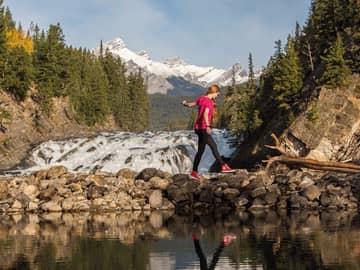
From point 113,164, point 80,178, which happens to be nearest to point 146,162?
point 113,164

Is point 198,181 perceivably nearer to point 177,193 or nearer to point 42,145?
point 177,193

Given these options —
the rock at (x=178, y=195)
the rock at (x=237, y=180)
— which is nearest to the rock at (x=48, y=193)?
the rock at (x=178, y=195)

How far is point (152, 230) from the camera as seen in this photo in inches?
572

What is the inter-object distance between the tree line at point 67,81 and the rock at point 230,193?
51503 mm

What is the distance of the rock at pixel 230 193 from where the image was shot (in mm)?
22703

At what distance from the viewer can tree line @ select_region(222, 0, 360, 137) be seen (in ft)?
132

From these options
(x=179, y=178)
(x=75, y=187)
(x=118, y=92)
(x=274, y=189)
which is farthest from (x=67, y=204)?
(x=118, y=92)

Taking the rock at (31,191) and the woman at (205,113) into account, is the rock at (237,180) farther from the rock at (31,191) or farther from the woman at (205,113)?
the woman at (205,113)

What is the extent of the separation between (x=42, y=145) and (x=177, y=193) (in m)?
32.4

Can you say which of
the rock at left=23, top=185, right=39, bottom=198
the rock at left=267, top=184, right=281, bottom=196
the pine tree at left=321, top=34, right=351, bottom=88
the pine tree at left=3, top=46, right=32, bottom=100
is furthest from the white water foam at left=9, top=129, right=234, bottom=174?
the pine tree at left=3, top=46, right=32, bottom=100

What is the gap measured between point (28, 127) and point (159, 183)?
49555 millimetres

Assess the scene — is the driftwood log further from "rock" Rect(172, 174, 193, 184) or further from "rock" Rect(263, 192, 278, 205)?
"rock" Rect(172, 174, 193, 184)

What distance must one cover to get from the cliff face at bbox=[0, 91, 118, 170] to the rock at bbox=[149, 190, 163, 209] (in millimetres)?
32509

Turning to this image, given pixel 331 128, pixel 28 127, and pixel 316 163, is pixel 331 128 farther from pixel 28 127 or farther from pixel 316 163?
pixel 28 127
